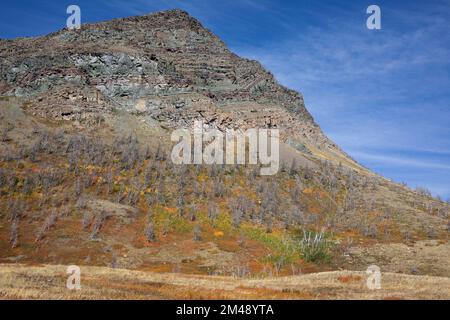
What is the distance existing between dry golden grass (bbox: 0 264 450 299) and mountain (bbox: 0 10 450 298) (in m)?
39.3

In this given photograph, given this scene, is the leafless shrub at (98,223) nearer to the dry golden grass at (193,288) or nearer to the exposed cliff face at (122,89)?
the dry golden grass at (193,288)

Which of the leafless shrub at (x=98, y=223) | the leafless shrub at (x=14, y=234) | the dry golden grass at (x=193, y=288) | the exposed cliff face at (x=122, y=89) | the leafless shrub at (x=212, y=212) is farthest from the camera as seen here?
the exposed cliff face at (x=122, y=89)

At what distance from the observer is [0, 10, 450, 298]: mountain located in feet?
271

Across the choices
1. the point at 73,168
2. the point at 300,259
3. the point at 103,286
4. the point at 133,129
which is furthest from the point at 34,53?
the point at 103,286

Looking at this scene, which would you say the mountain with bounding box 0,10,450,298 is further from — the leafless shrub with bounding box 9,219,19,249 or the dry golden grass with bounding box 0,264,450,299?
the dry golden grass with bounding box 0,264,450,299

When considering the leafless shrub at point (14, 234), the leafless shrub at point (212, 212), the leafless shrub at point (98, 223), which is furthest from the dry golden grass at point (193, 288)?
the leafless shrub at point (212, 212)

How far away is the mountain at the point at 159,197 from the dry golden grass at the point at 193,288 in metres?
39.3

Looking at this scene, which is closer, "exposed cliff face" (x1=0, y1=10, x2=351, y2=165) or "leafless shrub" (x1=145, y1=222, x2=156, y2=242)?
"leafless shrub" (x1=145, y1=222, x2=156, y2=242)

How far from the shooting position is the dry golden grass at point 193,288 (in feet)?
85.5

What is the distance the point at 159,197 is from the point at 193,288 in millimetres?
74916

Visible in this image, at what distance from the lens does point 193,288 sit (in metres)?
32.2

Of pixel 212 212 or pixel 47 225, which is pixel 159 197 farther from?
pixel 47 225

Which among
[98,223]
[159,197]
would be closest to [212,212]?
[159,197]

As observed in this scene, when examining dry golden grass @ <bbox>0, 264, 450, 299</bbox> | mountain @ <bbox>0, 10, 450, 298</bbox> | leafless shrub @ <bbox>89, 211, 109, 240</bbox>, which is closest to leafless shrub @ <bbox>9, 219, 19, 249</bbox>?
mountain @ <bbox>0, 10, 450, 298</bbox>
